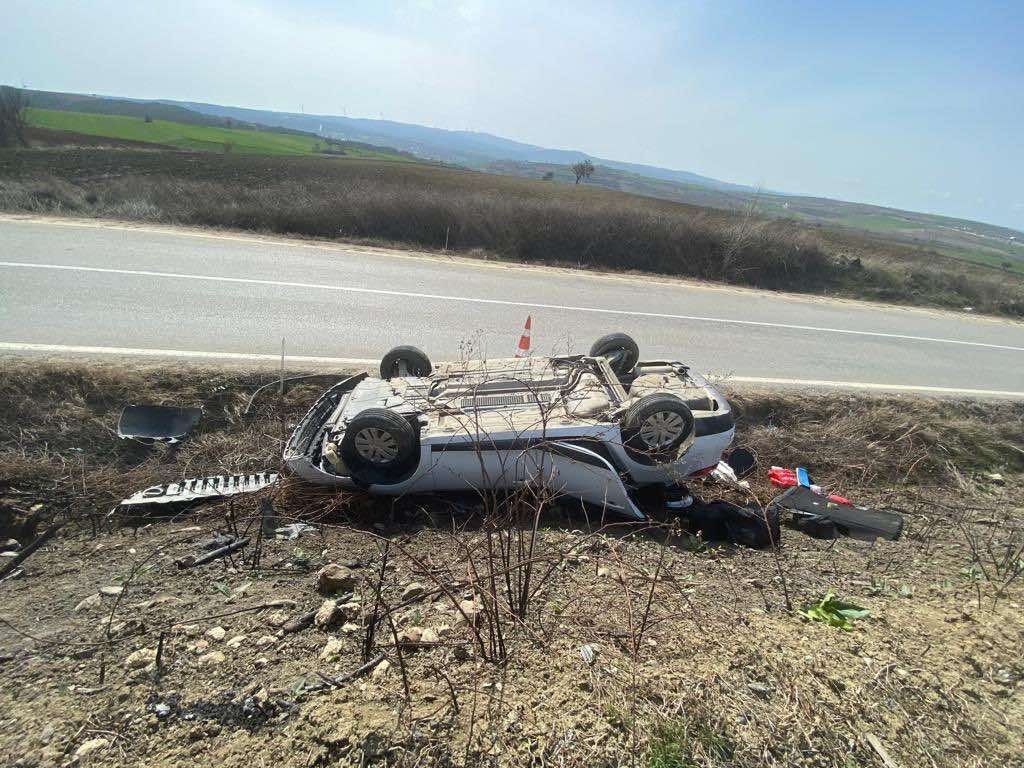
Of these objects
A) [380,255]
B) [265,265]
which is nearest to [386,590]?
[265,265]

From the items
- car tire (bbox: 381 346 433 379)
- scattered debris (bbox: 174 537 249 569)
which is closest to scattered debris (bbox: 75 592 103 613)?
scattered debris (bbox: 174 537 249 569)

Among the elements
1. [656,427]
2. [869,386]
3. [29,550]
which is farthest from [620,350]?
[29,550]

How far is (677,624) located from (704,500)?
100 inches

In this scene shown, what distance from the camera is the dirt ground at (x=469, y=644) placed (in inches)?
89.1

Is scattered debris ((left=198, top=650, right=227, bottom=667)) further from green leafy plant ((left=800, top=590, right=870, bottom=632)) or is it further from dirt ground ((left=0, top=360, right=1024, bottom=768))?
green leafy plant ((left=800, top=590, right=870, bottom=632))

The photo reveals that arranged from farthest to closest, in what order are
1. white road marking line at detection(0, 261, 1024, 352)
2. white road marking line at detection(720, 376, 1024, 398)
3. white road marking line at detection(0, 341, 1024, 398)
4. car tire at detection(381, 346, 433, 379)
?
white road marking line at detection(0, 261, 1024, 352), white road marking line at detection(720, 376, 1024, 398), white road marking line at detection(0, 341, 1024, 398), car tire at detection(381, 346, 433, 379)

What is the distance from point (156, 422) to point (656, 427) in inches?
190

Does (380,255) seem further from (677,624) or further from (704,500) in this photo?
(677,624)

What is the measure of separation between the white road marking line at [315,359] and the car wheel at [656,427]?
289 cm

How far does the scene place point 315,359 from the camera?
22.7ft

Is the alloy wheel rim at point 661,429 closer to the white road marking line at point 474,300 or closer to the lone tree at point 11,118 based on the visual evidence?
the white road marking line at point 474,300

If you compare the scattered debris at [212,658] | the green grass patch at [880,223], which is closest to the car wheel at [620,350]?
the scattered debris at [212,658]

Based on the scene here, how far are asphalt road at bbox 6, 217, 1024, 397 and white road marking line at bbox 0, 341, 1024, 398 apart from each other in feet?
0.12

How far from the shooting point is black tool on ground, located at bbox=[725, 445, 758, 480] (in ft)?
19.2
